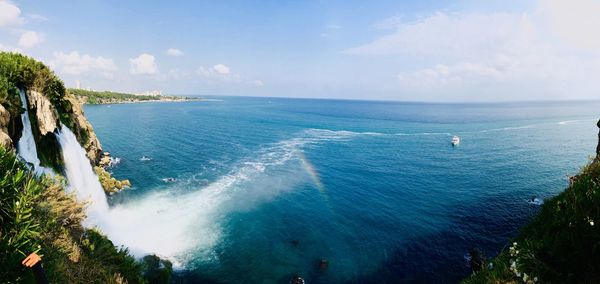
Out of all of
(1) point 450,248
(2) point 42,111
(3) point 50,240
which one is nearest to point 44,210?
(3) point 50,240

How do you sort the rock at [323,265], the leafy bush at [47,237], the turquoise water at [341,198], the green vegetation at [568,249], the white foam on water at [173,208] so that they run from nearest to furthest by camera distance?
the leafy bush at [47,237] < the green vegetation at [568,249] < the rock at [323,265] < the turquoise water at [341,198] < the white foam on water at [173,208]

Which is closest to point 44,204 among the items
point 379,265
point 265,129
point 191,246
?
point 191,246

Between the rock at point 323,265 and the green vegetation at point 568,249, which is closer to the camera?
the green vegetation at point 568,249

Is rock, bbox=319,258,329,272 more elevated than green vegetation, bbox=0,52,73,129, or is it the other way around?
green vegetation, bbox=0,52,73,129

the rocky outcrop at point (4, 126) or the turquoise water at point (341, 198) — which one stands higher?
the rocky outcrop at point (4, 126)

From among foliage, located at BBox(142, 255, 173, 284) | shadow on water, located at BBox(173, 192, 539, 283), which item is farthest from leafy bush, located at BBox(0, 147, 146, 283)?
shadow on water, located at BBox(173, 192, 539, 283)

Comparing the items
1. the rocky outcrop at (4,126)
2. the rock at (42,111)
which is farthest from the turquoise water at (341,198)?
the rocky outcrop at (4,126)

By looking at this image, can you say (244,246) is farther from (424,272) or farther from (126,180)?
(126,180)

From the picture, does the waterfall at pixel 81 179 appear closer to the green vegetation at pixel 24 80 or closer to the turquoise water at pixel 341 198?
the turquoise water at pixel 341 198

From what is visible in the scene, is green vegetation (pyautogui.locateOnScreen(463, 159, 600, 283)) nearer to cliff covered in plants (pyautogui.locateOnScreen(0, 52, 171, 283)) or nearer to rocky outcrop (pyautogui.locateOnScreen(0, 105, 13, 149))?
cliff covered in plants (pyautogui.locateOnScreen(0, 52, 171, 283))
